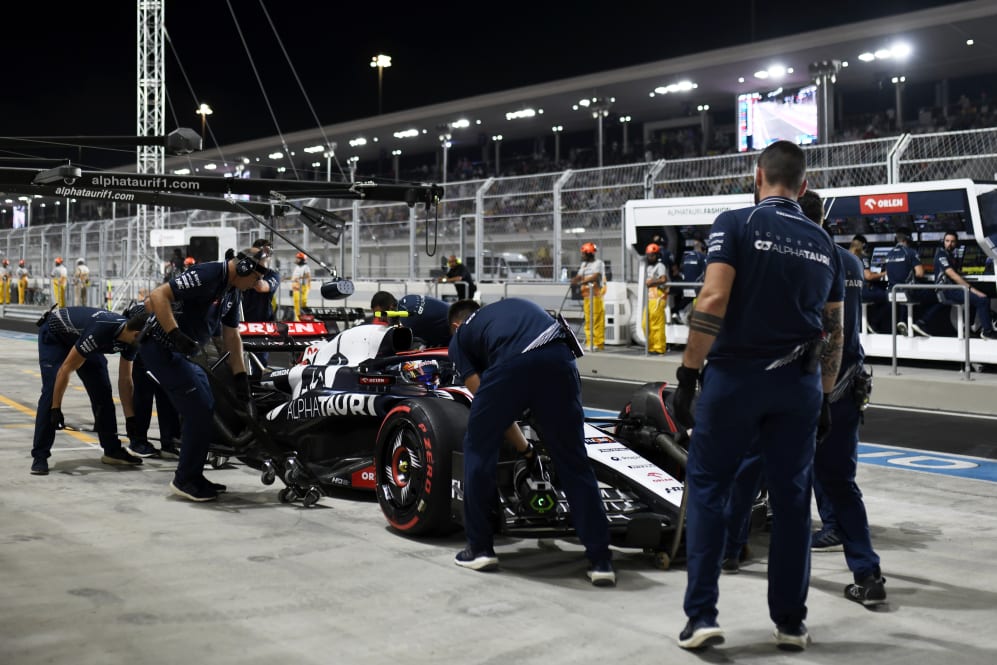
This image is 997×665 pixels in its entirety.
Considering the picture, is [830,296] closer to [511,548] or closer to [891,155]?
[511,548]

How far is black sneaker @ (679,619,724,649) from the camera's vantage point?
4223 mm

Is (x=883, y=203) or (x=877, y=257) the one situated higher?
(x=883, y=203)

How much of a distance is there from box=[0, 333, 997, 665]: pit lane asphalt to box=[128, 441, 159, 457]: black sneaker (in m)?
1.94

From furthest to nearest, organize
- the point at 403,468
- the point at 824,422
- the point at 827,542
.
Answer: the point at 403,468 → the point at 827,542 → the point at 824,422

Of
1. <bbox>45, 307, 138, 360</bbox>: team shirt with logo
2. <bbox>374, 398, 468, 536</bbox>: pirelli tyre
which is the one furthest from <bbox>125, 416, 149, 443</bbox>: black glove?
<bbox>374, 398, 468, 536</bbox>: pirelli tyre

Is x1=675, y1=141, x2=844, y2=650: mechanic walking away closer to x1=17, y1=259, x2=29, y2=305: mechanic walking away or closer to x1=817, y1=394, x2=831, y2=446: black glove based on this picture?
x1=817, y1=394, x2=831, y2=446: black glove

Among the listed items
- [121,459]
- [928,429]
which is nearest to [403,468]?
[121,459]

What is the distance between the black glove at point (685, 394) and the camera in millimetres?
4344

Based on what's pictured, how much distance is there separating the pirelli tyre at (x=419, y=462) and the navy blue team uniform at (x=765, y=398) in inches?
74.8

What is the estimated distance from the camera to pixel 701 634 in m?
4.22

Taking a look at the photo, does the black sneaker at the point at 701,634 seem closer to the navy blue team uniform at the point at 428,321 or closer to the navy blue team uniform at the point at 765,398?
the navy blue team uniform at the point at 765,398

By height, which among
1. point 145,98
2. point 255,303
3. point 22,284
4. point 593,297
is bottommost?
point 255,303

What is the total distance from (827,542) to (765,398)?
2246 millimetres

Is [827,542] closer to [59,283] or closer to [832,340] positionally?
[832,340]
